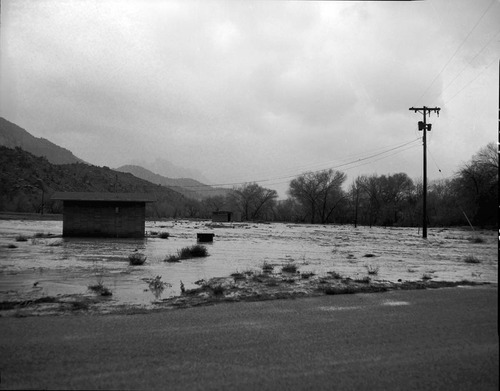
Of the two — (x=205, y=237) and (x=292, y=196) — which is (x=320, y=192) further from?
(x=205, y=237)

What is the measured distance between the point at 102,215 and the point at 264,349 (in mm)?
29671

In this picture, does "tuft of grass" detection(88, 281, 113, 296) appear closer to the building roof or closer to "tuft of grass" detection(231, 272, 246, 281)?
"tuft of grass" detection(231, 272, 246, 281)

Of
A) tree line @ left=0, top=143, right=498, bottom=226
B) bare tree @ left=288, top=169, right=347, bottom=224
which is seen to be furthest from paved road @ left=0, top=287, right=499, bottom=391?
bare tree @ left=288, top=169, right=347, bottom=224

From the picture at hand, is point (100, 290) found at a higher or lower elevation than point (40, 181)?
lower

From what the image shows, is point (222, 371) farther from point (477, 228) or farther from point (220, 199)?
point (220, 199)

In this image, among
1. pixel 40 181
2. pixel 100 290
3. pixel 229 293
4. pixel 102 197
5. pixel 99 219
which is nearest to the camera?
pixel 229 293

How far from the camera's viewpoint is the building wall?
3253 centimetres

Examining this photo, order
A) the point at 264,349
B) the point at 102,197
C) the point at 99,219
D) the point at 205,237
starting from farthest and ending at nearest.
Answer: the point at 99,219 → the point at 102,197 → the point at 205,237 → the point at 264,349

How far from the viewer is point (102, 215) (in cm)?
3281

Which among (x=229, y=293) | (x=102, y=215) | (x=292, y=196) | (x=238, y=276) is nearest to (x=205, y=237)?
(x=102, y=215)

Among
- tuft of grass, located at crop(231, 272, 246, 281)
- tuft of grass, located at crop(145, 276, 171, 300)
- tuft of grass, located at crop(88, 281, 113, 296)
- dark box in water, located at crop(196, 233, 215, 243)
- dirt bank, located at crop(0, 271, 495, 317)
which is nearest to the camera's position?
dirt bank, located at crop(0, 271, 495, 317)

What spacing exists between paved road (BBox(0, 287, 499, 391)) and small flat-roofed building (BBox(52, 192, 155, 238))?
2637 cm

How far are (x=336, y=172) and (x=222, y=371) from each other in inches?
Result: 4982

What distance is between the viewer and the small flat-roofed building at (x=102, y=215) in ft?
106
